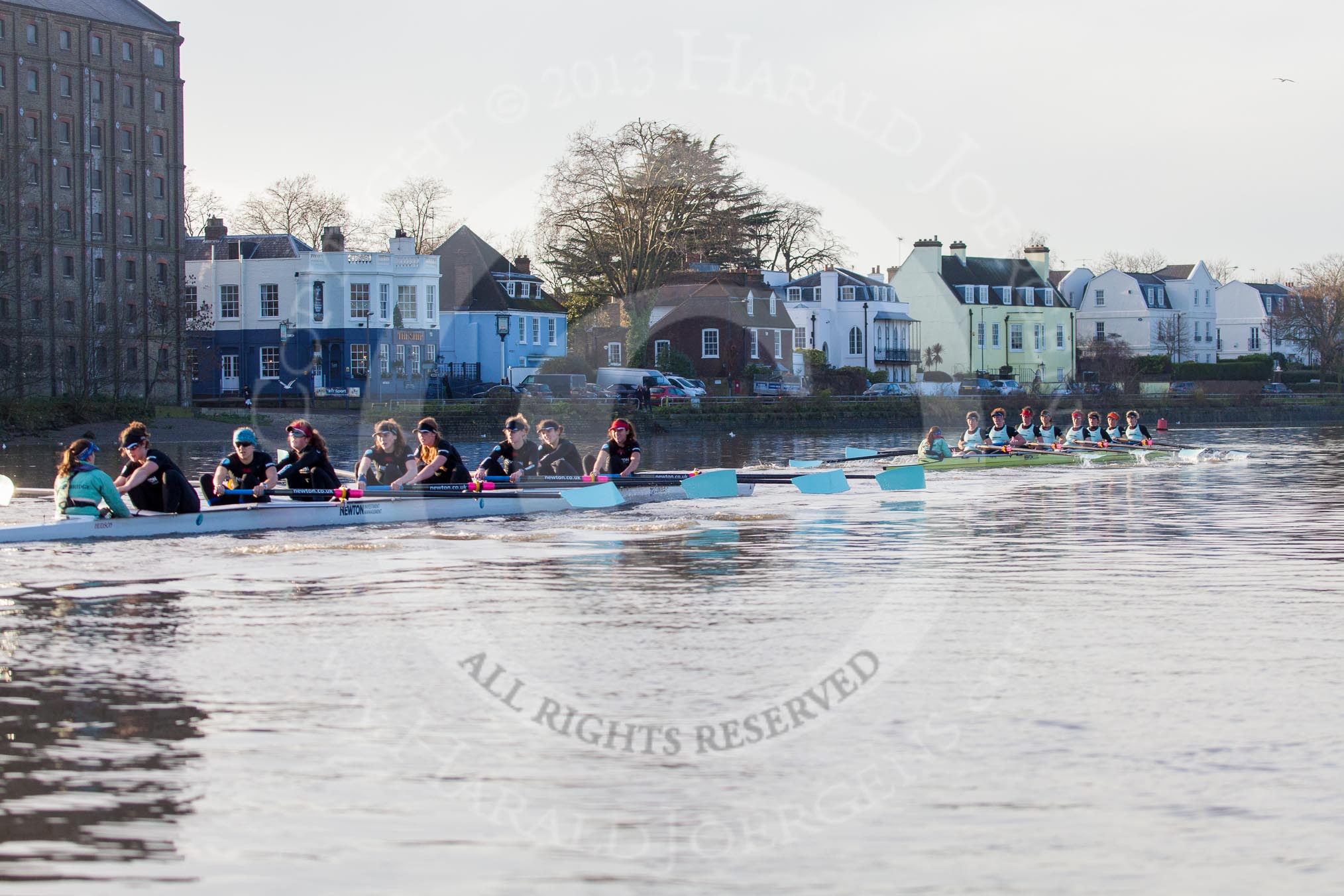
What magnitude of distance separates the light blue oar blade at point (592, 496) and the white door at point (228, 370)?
59.0 m

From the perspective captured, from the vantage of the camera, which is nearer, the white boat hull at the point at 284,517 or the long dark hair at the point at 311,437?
the white boat hull at the point at 284,517

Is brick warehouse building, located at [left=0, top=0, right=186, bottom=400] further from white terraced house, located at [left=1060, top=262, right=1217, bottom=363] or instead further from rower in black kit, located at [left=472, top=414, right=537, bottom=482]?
white terraced house, located at [left=1060, top=262, right=1217, bottom=363]

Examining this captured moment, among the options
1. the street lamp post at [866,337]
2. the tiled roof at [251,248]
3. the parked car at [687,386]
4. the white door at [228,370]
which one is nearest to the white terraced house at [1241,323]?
the street lamp post at [866,337]

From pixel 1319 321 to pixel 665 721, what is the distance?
111908 millimetres

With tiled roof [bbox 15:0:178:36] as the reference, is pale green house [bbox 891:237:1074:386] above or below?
below

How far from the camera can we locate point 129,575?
1641cm

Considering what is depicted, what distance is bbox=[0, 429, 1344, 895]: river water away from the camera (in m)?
7.44

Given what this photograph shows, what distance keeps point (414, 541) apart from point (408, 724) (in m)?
10.1

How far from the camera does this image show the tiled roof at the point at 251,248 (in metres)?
78.1

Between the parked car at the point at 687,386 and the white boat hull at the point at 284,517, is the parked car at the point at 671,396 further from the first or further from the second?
the white boat hull at the point at 284,517

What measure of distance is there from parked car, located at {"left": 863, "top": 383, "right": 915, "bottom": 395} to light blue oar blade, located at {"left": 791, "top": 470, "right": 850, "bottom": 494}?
4953 cm

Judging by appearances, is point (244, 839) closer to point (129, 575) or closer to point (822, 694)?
point (822, 694)

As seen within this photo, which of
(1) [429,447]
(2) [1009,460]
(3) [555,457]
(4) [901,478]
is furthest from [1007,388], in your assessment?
(1) [429,447]

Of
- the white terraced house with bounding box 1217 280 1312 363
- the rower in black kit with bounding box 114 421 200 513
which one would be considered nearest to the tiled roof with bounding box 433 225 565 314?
the rower in black kit with bounding box 114 421 200 513
